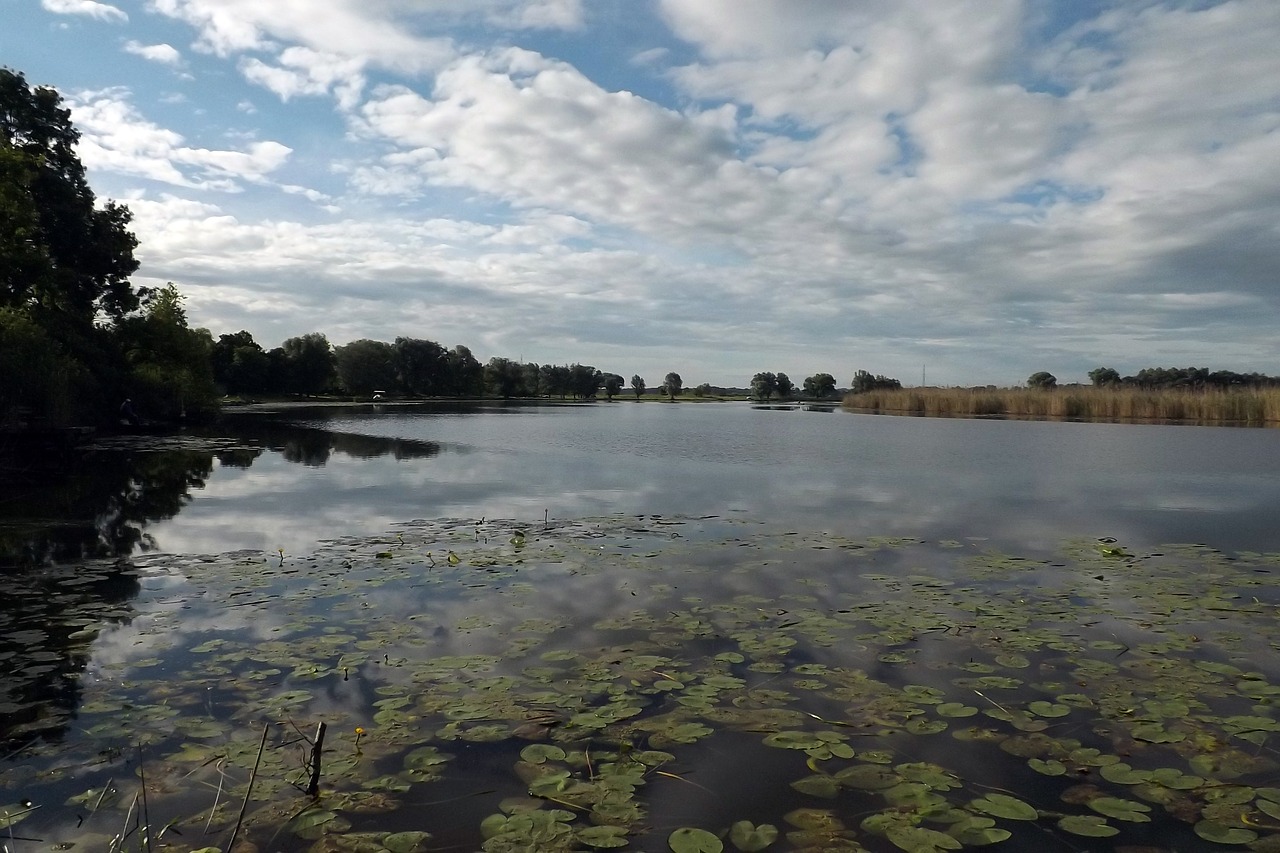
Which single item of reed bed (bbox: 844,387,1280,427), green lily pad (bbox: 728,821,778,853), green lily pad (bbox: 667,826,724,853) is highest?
reed bed (bbox: 844,387,1280,427)

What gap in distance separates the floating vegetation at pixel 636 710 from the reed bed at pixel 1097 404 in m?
41.1

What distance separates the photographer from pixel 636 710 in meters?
5.14

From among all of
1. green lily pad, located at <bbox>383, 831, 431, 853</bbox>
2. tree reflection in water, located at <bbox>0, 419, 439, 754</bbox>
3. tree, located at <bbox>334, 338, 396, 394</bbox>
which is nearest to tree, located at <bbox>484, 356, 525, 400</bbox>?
tree, located at <bbox>334, 338, 396, 394</bbox>

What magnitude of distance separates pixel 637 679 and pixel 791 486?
12.7 metres

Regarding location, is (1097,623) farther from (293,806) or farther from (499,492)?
(499,492)

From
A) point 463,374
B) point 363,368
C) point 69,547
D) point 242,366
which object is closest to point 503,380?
point 463,374

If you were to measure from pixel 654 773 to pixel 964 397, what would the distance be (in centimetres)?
5432

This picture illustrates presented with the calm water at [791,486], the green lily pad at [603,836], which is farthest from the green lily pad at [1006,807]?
the calm water at [791,486]

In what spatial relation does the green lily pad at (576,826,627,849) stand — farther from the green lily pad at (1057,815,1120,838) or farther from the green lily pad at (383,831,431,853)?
the green lily pad at (1057,815,1120,838)

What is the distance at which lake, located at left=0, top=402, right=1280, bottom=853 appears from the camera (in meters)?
3.87

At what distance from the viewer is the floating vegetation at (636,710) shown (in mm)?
3814

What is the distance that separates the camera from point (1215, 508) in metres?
14.7

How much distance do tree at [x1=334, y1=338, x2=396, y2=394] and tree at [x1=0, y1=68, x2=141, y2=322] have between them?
289 feet

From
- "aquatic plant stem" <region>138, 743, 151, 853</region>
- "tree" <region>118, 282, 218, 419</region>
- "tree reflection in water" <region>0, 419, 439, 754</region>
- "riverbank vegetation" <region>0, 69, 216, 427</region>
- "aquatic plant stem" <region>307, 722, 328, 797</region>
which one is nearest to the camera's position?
"aquatic plant stem" <region>138, 743, 151, 853</region>
